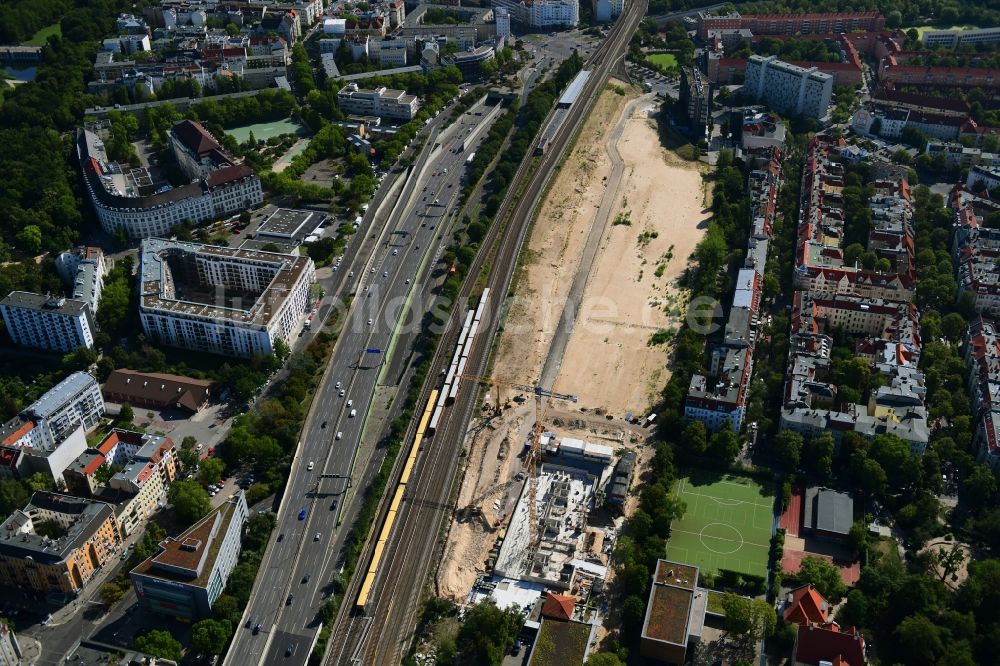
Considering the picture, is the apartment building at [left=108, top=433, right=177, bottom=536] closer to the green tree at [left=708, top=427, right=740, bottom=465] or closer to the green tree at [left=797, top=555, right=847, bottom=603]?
the green tree at [left=708, top=427, right=740, bottom=465]

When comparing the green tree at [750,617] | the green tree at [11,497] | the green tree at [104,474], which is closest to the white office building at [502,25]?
the green tree at [104,474]

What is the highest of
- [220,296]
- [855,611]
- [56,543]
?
[220,296]

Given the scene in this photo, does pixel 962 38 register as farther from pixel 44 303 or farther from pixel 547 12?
pixel 44 303

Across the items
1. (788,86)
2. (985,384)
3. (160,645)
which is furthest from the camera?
(788,86)

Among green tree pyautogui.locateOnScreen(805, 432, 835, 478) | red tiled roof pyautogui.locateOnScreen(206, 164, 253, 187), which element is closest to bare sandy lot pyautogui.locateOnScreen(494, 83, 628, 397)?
green tree pyautogui.locateOnScreen(805, 432, 835, 478)

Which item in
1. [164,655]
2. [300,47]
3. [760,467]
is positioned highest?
[300,47]

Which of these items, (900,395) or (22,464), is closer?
(22,464)

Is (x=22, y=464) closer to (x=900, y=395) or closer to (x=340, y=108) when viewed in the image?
(x=900, y=395)

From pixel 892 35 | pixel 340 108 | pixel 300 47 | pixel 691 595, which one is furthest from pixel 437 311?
pixel 892 35

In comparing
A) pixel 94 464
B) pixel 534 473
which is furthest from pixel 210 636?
pixel 534 473
